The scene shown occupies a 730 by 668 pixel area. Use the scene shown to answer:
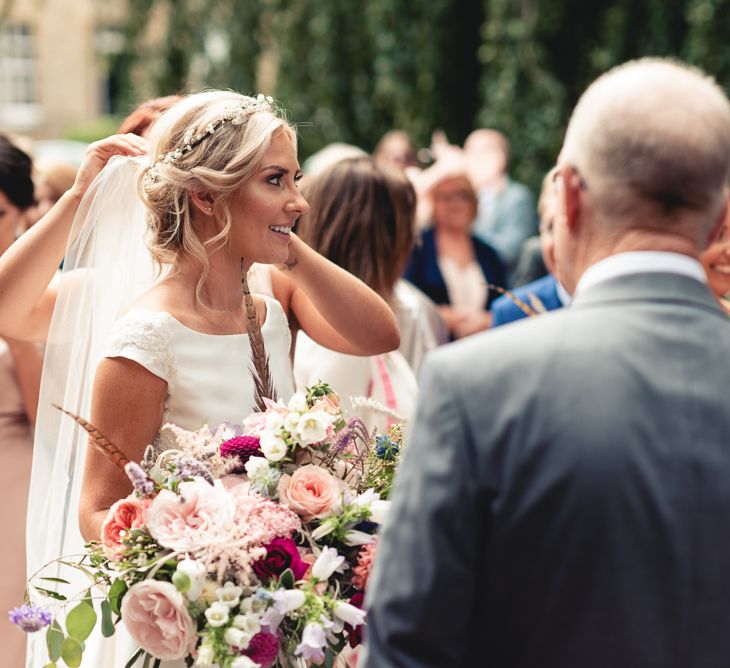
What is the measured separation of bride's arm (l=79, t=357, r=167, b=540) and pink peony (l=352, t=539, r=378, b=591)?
58cm

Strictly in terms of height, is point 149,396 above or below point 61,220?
below

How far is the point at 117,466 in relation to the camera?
90.1 inches

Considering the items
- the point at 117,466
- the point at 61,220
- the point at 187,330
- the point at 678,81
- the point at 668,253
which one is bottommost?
the point at 117,466

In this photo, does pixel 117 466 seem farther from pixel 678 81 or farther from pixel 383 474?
pixel 678 81

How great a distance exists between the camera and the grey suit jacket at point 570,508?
1.37 meters

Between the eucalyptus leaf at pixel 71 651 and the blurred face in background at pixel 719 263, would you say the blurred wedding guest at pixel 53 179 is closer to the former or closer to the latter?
the blurred face in background at pixel 719 263

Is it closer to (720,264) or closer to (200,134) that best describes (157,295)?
(200,134)

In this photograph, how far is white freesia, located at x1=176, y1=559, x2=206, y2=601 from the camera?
1.91 meters

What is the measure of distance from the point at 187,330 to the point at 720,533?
4.58 feet

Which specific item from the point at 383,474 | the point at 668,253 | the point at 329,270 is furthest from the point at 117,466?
the point at 668,253

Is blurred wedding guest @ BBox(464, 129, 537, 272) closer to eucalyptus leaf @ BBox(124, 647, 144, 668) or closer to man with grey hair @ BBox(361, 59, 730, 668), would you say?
eucalyptus leaf @ BBox(124, 647, 144, 668)

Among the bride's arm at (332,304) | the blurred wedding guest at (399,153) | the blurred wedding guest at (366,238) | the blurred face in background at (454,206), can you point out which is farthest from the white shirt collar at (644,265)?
the blurred wedding guest at (399,153)

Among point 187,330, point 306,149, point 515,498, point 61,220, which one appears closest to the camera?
point 515,498

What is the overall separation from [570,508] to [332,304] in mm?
1435
